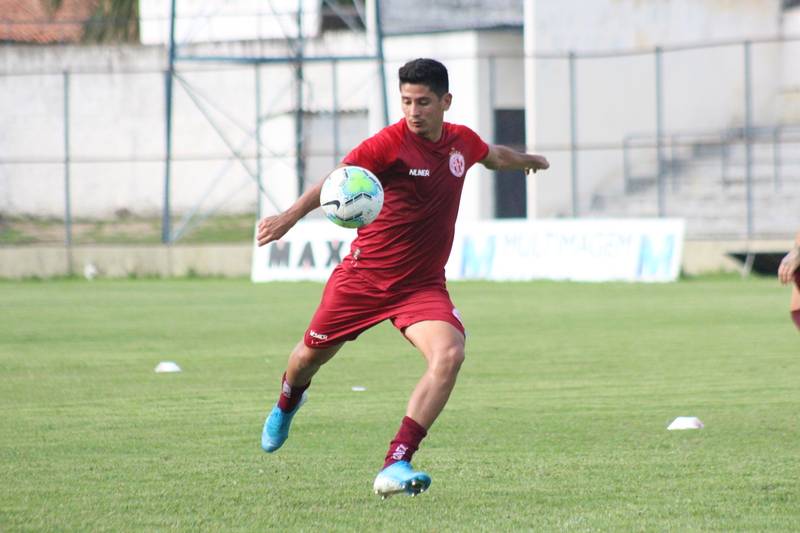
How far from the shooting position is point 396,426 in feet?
22.5

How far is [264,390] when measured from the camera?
27.6 ft

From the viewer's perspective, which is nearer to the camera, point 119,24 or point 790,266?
point 790,266

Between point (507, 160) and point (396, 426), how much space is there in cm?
176

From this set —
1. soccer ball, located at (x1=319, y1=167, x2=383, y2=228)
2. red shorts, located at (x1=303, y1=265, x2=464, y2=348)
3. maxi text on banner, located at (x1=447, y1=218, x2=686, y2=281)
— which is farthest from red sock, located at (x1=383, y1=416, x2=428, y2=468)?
maxi text on banner, located at (x1=447, y1=218, x2=686, y2=281)

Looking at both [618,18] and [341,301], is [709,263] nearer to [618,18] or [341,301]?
[618,18]

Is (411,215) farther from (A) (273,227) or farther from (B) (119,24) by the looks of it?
(B) (119,24)

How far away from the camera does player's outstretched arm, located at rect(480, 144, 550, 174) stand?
20.8 ft

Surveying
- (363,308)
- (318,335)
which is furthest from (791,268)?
(318,335)

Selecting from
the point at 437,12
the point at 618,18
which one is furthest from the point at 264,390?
the point at 437,12

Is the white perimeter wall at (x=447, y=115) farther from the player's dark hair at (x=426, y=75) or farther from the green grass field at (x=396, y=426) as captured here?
the player's dark hair at (x=426, y=75)

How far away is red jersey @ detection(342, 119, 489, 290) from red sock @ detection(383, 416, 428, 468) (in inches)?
34.3

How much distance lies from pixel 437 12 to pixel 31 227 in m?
12.3

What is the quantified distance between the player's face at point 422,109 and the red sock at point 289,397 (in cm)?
160

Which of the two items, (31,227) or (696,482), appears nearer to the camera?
(696,482)
